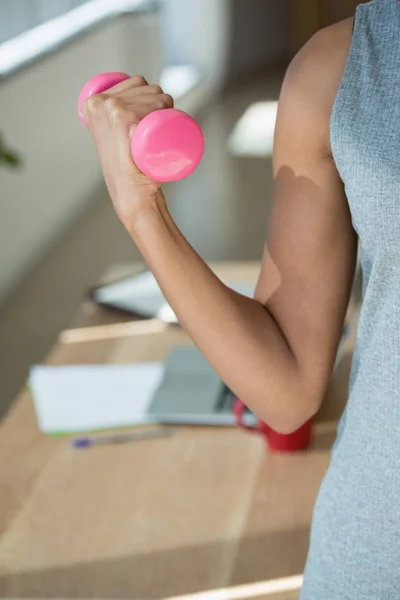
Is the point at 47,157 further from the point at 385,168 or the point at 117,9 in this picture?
the point at 385,168

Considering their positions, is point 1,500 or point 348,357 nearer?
point 1,500

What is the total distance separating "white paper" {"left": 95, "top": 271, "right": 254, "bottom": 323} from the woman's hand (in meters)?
0.92

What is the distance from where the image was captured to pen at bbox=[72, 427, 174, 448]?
134cm

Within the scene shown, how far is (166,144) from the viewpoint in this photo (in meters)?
0.74

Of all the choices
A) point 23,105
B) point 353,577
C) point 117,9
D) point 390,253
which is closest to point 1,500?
point 353,577

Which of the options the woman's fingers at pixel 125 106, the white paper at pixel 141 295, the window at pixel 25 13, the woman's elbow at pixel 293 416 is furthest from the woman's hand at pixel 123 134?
the window at pixel 25 13

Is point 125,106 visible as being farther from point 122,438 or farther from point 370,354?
point 122,438


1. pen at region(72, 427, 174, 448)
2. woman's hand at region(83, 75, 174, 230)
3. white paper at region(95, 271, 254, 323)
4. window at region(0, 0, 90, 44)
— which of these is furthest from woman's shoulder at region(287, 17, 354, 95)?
window at region(0, 0, 90, 44)

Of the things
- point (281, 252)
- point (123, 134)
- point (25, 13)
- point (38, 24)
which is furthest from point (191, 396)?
point (38, 24)

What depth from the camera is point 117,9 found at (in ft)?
20.7

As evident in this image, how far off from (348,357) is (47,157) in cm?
351

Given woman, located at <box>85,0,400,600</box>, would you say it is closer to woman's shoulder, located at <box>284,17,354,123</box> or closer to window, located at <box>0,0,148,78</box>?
woman's shoulder, located at <box>284,17,354,123</box>

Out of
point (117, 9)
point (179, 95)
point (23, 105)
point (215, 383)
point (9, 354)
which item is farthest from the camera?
point (179, 95)

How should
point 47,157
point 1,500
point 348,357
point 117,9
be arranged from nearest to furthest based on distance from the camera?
1. point 1,500
2. point 348,357
3. point 47,157
4. point 117,9
